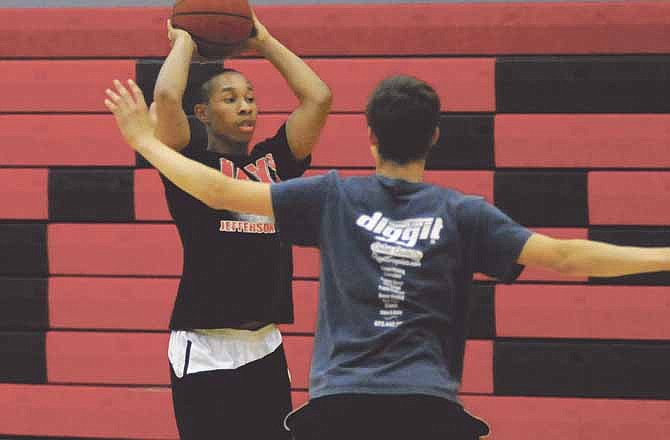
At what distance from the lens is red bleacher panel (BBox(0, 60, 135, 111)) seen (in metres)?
4.94

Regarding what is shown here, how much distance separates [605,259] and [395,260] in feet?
1.46

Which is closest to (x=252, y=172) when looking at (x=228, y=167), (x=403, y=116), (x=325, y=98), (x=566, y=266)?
(x=228, y=167)

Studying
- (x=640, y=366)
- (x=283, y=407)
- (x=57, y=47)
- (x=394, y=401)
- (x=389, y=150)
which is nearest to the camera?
(x=394, y=401)

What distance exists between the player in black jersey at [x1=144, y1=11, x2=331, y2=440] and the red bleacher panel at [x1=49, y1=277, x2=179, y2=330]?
4.92ft

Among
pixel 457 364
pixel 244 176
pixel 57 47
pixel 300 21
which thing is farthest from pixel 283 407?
pixel 57 47

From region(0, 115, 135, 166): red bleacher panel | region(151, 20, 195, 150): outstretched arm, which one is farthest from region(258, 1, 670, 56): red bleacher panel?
region(151, 20, 195, 150): outstretched arm

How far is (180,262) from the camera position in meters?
4.88

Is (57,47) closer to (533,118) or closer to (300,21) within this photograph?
(300,21)

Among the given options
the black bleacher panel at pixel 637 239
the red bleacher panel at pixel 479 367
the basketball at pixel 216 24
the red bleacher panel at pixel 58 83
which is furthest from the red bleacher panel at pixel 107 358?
the black bleacher panel at pixel 637 239

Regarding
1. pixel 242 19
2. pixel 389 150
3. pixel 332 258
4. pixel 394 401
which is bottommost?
pixel 394 401

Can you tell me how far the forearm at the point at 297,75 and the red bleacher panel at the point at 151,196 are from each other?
1.59 metres

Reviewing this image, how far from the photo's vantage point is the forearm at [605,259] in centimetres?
233

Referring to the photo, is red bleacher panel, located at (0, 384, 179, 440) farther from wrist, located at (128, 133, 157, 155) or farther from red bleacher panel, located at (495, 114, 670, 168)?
wrist, located at (128, 133, 157, 155)

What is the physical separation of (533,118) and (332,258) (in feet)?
8.27
